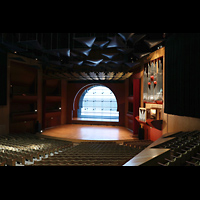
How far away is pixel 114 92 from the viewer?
64.8 ft

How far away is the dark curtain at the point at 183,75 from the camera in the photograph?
24.8 ft

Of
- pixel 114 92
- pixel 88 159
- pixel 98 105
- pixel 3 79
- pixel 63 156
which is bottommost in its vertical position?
pixel 63 156

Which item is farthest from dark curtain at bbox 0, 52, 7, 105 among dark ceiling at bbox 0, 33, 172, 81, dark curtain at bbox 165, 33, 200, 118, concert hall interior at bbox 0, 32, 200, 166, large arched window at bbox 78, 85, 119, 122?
dark curtain at bbox 165, 33, 200, 118

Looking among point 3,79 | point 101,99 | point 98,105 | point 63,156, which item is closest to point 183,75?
point 63,156

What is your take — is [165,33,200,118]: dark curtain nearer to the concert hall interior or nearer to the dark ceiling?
the concert hall interior

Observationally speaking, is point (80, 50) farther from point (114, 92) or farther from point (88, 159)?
point (114, 92)

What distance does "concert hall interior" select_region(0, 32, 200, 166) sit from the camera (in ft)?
21.9

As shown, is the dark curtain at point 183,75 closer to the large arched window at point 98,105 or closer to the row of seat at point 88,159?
the row of seat at point 88,159

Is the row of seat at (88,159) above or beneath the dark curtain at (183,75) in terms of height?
beneath

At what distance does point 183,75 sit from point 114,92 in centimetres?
1166

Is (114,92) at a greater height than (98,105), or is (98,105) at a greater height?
(114,92)

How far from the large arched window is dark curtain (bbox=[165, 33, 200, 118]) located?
11770 mm

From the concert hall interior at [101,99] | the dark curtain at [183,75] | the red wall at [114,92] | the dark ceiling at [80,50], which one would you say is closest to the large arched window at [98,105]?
the concert hall interior at [101,99]

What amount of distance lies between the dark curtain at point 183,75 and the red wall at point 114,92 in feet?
32.0
